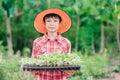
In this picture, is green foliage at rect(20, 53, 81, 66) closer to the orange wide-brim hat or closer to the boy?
the boy

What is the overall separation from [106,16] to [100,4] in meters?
0.34

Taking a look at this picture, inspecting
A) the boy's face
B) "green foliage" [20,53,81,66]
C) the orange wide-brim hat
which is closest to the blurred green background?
the orange wide-brim hat

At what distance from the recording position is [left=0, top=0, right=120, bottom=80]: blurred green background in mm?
10984

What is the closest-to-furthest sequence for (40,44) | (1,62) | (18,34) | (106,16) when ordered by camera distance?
(40,44) → (1,62) → (106,16) → (18,34)

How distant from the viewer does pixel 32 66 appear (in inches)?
204

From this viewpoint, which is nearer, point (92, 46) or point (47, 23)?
point (47, 23)

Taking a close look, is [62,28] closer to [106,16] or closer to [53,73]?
A: [53,73]

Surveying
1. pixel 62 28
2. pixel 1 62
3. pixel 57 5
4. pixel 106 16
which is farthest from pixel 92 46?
pixel 62 28

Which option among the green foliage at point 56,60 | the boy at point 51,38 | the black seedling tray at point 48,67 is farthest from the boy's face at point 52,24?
the black seedling tray at point 48,67

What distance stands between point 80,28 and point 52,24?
25.4 feet

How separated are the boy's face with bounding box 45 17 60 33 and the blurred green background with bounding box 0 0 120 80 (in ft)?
12.8

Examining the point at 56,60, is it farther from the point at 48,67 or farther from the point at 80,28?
the point at 80,28

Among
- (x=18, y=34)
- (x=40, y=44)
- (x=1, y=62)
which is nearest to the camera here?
(x=40, y=44)

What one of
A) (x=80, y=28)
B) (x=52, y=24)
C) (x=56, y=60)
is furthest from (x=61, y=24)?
(x=80, y=28)
